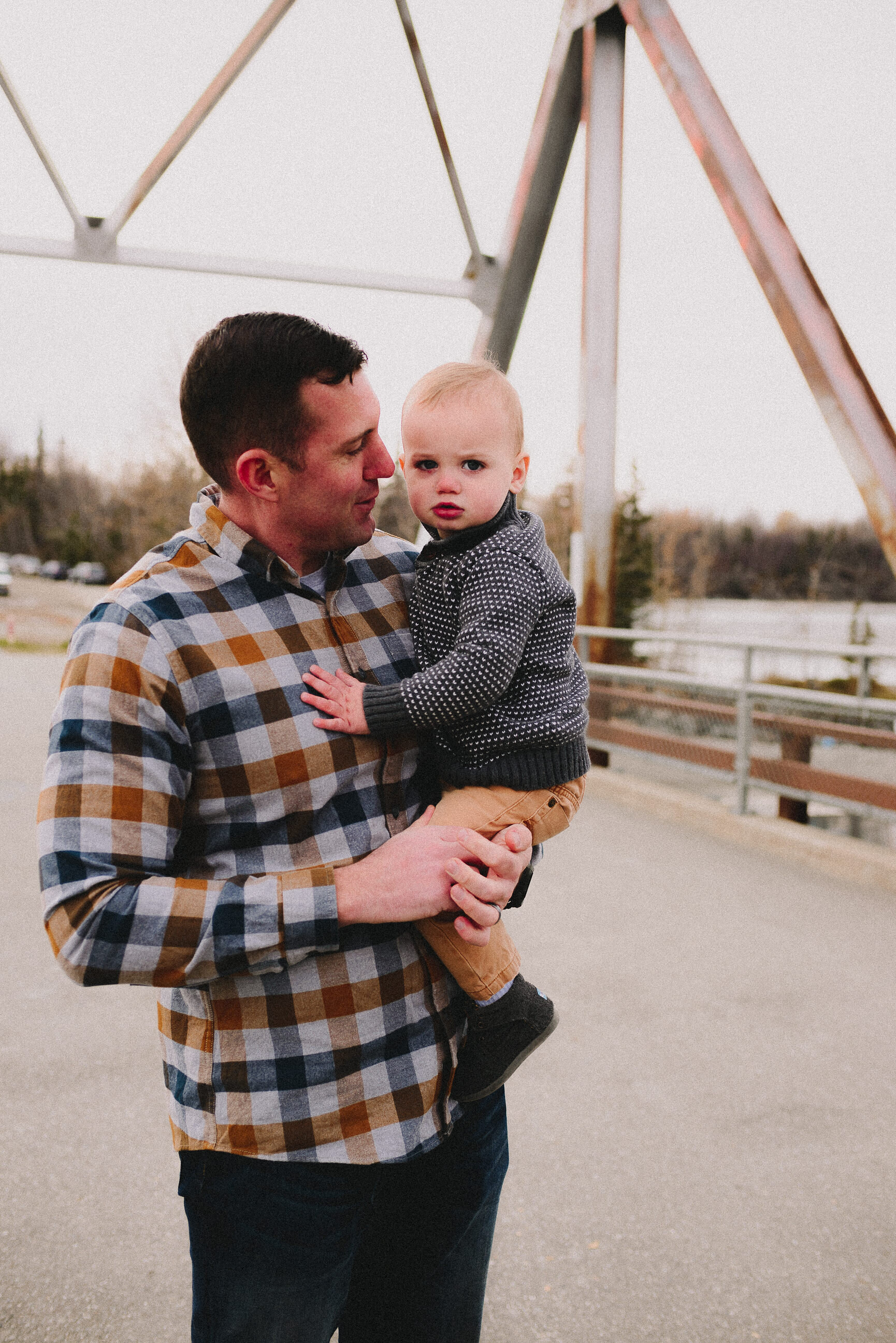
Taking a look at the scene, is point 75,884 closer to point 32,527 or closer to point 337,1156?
point 337,1156

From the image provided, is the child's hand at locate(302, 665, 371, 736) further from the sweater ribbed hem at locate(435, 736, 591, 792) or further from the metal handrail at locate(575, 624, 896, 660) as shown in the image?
the metal handrail at locate(575, 624, 896, 660)

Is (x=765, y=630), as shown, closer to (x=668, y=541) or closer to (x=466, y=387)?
(x=668, y=541)

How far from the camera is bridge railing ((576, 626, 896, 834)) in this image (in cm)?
509

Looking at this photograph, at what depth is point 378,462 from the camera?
4.52 ft

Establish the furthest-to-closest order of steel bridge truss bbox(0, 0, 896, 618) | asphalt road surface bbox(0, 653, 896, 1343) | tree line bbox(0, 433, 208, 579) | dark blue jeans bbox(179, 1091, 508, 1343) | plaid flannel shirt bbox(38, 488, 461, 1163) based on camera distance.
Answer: tree line bbox(0, 433, 208, 579), steel bridge truss bbox(0, 0, 896, 618), asphalt road surface bbox(0, 653, 896, 1343), dark blue jeans bbox(179, 1091, 508, 1343), plaid flannel shirt bbox(38, 488, 461, 1163)

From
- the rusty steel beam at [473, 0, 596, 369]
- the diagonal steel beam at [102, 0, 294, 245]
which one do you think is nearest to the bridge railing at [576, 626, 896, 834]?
the rusty steel beam at [473, 0, 596, 369]

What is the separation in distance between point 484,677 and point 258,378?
0.53m

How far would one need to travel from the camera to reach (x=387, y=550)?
5.32 feet

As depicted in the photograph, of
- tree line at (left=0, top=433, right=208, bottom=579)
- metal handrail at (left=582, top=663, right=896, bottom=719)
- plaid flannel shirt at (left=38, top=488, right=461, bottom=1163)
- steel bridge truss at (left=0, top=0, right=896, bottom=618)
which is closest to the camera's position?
plaid flannel shirt at (left=38, top=488, right=461, bottom=1163)

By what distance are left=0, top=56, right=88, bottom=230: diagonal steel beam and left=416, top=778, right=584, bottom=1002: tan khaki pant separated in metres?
7.49

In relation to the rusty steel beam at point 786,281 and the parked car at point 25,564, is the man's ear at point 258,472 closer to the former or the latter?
the rusty steel beam at point 786,281

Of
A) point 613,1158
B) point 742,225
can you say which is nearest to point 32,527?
point 742,225

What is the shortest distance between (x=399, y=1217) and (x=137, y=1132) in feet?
5.19

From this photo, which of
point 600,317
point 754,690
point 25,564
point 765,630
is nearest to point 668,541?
point 765,630
